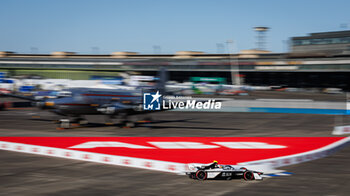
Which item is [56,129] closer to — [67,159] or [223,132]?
[67,159]

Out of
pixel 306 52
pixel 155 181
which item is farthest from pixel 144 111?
pixel 306 52

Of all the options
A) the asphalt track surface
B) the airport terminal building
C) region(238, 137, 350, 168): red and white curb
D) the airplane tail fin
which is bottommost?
the asphalt track surface

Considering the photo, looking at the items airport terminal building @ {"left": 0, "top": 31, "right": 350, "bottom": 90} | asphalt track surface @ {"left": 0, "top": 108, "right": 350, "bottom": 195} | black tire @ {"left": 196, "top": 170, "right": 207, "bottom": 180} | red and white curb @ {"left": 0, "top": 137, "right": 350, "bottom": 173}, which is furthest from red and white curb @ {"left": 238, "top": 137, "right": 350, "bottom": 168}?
airport terminal building @ {"left": 0, "top": 31, "right": 350, "bottom": 90}

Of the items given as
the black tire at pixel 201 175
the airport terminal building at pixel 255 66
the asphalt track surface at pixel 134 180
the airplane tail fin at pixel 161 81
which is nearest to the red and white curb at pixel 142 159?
the asphalt track surface at pixel 134 180

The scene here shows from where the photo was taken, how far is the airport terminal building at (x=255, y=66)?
76088mm

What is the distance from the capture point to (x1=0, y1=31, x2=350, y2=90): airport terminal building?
7609cm

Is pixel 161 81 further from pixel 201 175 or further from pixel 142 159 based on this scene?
pixel 201 175

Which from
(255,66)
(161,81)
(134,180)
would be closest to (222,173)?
(134,180)

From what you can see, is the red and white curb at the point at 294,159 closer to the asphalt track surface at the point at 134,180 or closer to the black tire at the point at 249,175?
the asphalt track surface at the point at 134,180

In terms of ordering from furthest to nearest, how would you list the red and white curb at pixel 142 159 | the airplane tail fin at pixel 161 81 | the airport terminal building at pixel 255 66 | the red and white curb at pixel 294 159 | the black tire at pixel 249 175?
the airport terminal building at pixel 255 66 < the airplane tail fin at pixel 161 81 < the red and white curb at pixel 294 159 < the red and white curb at pixel 142 159 < the black tire at pixel 249 175

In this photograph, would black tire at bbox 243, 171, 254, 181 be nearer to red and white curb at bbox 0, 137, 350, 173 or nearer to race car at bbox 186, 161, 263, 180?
race car at bbox 186, 161, 263, 180

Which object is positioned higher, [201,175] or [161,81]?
[161,81]

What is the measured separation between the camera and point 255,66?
284 feet

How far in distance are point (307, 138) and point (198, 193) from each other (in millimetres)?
12571
